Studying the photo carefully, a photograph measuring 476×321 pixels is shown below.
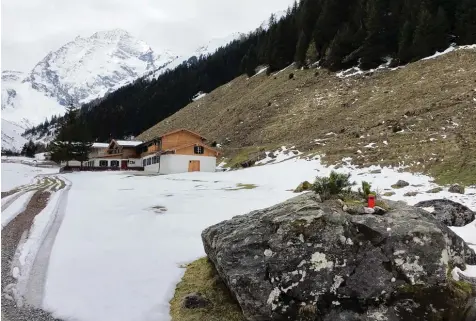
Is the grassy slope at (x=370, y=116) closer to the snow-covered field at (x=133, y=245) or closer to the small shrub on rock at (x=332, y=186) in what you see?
the snow-covered field at (x=133, y=245)

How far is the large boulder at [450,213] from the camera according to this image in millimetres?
13511

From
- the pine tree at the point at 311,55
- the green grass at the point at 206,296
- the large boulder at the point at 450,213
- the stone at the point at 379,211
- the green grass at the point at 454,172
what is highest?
the pine tree at the point at 311,55

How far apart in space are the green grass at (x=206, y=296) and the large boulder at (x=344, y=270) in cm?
72

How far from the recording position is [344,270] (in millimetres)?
6871

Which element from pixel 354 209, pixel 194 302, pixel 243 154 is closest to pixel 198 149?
pixel 243 154

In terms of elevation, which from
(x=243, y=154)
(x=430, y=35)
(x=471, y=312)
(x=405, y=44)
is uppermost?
(x=430, y=35)

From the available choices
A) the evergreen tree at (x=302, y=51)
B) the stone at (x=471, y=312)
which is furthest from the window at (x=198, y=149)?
the stone at (x=471, y=312)

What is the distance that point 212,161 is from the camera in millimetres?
55438

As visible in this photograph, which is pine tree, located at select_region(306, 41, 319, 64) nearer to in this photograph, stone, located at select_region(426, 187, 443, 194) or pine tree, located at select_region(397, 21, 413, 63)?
pine tree, located at select_region(397, 21, 413, 63)

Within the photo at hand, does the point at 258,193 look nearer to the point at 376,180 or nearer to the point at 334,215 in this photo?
the point at 376,180

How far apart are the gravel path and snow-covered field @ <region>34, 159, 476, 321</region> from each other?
40 cm

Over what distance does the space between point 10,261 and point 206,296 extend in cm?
641

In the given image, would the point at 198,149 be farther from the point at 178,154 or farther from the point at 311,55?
the point at 311,55

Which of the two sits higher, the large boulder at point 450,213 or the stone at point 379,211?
the stone at point 379,211
